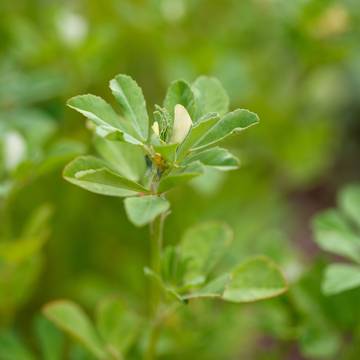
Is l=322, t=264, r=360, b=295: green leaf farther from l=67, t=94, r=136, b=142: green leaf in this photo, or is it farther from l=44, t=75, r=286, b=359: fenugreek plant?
l=67, t=94, r=136, b=142: green leaf

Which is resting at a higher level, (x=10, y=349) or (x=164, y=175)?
(x=164, y=175)

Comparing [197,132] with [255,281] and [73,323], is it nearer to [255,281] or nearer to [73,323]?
[255,281]

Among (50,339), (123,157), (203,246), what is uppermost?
(123,157)

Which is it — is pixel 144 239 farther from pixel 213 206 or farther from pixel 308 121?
pixel 308 121

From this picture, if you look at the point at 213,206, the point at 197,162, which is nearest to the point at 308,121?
the point at 213,206

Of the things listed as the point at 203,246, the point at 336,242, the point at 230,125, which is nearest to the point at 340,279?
the point at 336,242

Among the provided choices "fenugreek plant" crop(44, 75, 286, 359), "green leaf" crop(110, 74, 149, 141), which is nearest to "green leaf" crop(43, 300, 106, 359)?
"fenugreek plant" crop(44, 75, 286, 359)
